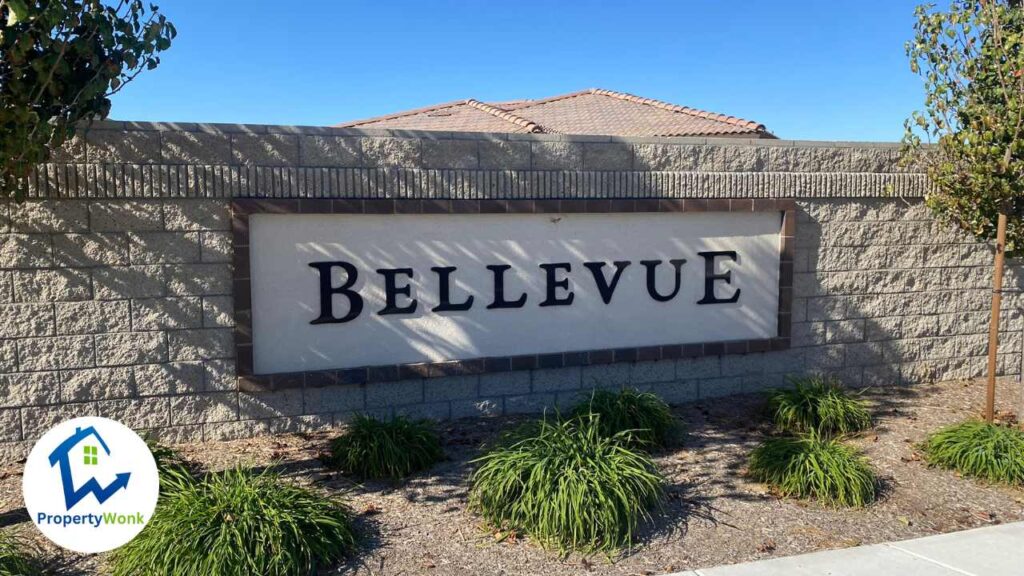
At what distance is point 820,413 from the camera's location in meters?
7.66

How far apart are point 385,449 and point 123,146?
3.17 m

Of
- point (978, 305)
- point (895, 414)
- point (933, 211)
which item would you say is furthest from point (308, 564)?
point (978, 305)

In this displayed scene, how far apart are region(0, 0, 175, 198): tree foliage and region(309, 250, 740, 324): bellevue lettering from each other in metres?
2.28

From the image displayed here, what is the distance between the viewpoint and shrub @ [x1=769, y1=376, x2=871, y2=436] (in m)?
7.66

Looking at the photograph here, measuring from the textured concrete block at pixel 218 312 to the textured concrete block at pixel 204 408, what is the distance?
61 centimetres

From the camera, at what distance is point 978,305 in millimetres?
9680

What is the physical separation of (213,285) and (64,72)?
2.23 meters

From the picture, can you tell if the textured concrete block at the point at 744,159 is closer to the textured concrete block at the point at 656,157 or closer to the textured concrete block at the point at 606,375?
the textured concrete block at the point at 656,157

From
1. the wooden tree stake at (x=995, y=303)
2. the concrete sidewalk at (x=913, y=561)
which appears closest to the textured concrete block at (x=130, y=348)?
the concrete sidewalk at (x=913, y=561)

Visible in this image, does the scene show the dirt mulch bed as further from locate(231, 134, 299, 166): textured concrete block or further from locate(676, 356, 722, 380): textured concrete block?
locate(231, 134, 299, 166): textured concrete block

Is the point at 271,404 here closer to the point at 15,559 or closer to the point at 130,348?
the point at 130,348

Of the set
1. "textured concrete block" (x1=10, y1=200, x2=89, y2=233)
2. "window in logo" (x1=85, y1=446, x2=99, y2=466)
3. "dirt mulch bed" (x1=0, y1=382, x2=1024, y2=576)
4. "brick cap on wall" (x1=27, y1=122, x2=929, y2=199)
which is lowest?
"dirt mulch bed" (x1=0, y1=382, x2=1024, y2=576)

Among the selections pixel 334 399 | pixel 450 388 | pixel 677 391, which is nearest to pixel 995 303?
pixel 677 391

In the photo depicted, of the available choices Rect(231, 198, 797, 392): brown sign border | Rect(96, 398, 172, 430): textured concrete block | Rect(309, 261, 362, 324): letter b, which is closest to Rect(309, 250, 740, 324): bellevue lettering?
Rect(309, 261, 362, 324): letter b
